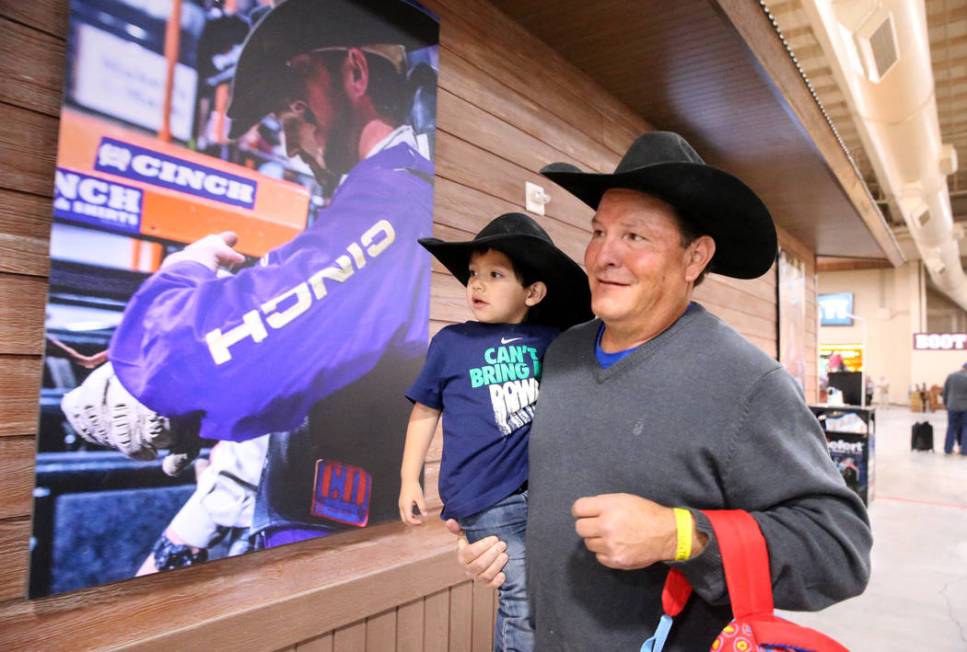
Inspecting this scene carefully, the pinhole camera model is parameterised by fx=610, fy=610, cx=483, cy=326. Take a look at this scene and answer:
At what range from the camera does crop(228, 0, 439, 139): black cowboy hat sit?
1.74m

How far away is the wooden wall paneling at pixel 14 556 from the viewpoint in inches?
50.5

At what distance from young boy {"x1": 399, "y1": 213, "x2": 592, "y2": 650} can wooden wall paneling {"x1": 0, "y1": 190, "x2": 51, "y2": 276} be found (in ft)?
2.81

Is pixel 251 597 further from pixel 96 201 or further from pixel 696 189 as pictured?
pixel 696 189

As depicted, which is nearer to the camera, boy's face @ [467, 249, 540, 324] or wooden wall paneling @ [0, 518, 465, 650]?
wooden wall paneling @ [0, 518, 465, 650]

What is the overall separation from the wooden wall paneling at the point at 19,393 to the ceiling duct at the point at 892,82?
15.5ft

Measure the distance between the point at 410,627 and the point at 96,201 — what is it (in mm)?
1567

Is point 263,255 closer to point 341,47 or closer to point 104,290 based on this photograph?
point 104,290

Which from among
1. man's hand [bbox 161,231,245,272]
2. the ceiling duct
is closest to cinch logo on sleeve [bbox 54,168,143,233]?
man's hand [bbox 161,231,245,272]

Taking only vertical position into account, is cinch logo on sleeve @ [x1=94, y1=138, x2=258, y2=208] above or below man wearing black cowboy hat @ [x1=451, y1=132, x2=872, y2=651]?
above

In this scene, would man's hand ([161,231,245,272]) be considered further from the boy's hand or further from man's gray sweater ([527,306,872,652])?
man's gray sweater ([527,306,872,652])

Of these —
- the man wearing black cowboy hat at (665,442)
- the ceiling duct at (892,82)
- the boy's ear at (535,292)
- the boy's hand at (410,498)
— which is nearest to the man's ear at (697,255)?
the man wearing black cowboy hat at (665,442)

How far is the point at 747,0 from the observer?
9.32 ft

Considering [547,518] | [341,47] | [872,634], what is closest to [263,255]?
[341,47]

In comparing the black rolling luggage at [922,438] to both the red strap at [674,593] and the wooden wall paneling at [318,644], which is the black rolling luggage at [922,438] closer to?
the wooden wall paneling at [318,644]
